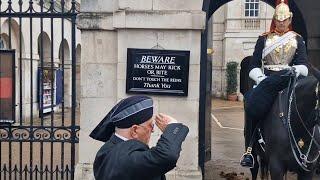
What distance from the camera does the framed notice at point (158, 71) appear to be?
6.89 m

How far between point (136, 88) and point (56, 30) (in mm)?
13716

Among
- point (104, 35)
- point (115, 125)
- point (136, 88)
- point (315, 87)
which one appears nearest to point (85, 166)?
point (136, 88)

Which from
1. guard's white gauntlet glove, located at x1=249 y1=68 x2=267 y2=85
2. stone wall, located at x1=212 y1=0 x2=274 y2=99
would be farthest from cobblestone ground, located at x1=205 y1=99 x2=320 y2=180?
stone wall, located at x1=212 y1=0 x2=274 y2=99

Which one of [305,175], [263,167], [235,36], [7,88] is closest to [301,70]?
[305,175]

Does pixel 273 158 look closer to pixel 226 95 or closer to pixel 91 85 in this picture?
pixel 91 85

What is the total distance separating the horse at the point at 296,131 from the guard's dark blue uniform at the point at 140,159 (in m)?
2.92

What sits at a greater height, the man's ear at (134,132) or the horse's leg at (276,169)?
the man's ear at (134,132)

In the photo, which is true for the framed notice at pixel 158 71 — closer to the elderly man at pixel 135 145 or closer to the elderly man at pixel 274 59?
the elderly man at pixel 274 59

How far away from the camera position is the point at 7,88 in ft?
25.0

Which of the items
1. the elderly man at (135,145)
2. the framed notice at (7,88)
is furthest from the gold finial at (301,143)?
the framed notice at (7,88)

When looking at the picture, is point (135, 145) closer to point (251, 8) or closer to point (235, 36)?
point (235, 36)

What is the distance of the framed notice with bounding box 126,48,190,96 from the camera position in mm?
6891

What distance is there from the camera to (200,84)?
7.33 m

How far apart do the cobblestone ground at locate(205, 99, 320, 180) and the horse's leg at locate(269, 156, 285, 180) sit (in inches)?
134
